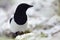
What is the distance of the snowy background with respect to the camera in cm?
135

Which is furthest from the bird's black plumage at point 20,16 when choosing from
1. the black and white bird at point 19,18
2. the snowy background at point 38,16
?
the snowy background at point 38,16

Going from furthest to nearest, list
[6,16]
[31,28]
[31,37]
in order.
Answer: [6,16]
[31,28]
[31,37]

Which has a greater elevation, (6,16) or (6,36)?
(6,16)

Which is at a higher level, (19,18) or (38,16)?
(38,16)

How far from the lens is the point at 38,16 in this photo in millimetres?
1533

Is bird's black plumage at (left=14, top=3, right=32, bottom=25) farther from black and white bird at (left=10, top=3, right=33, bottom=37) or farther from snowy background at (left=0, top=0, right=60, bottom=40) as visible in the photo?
snowy background at (left=0, top=0, right=60, bottom=40)

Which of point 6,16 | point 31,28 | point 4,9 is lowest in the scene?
point 31,28

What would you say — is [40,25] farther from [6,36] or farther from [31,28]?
[6,36]

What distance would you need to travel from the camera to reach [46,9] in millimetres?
1574

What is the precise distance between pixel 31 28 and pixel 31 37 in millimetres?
144

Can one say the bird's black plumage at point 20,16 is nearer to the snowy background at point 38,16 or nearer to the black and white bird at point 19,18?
the black and white bird at point 19,18

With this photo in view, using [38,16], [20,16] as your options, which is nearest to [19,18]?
[20,16]

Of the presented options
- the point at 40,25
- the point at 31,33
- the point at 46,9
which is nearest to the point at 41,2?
the point at 46,9

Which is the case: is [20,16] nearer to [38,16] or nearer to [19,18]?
[19,18]
